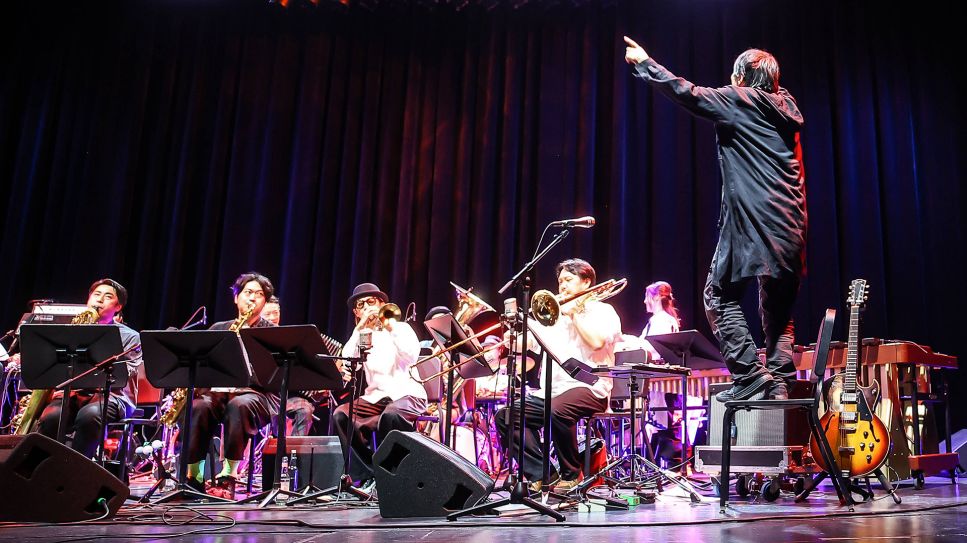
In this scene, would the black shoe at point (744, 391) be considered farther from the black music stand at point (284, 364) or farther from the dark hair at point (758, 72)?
the black music stand at point (284, 364)

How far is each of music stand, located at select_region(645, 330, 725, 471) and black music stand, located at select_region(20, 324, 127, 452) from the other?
3.45 meters

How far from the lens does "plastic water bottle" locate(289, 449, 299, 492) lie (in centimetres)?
541

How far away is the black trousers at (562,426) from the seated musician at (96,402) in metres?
2.61

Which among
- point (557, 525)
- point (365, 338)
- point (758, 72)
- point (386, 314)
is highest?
point (758, 72)

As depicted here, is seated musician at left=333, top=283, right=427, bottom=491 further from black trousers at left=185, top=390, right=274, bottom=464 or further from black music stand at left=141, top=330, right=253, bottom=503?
black music stand at left=141, top=330, right=253, bottom=503

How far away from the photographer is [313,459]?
5.39 metres

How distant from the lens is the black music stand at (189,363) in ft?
14.9

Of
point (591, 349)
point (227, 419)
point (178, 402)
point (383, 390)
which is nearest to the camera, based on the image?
point (591, 349)

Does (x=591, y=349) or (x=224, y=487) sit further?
(x=591, y=349)

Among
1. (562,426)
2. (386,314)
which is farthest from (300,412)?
(562,426)

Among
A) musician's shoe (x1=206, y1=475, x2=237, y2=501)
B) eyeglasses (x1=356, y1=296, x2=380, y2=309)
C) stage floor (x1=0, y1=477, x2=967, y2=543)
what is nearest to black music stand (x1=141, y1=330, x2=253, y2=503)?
musician's shoe (x1=206, y1=475, x2=237, y2=501)

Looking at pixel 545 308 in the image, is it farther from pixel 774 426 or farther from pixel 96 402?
pixel 96 402

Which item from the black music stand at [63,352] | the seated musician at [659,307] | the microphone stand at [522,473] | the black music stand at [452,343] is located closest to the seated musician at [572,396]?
the black music stand at [452,343]

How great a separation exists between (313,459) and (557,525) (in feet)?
8.07
